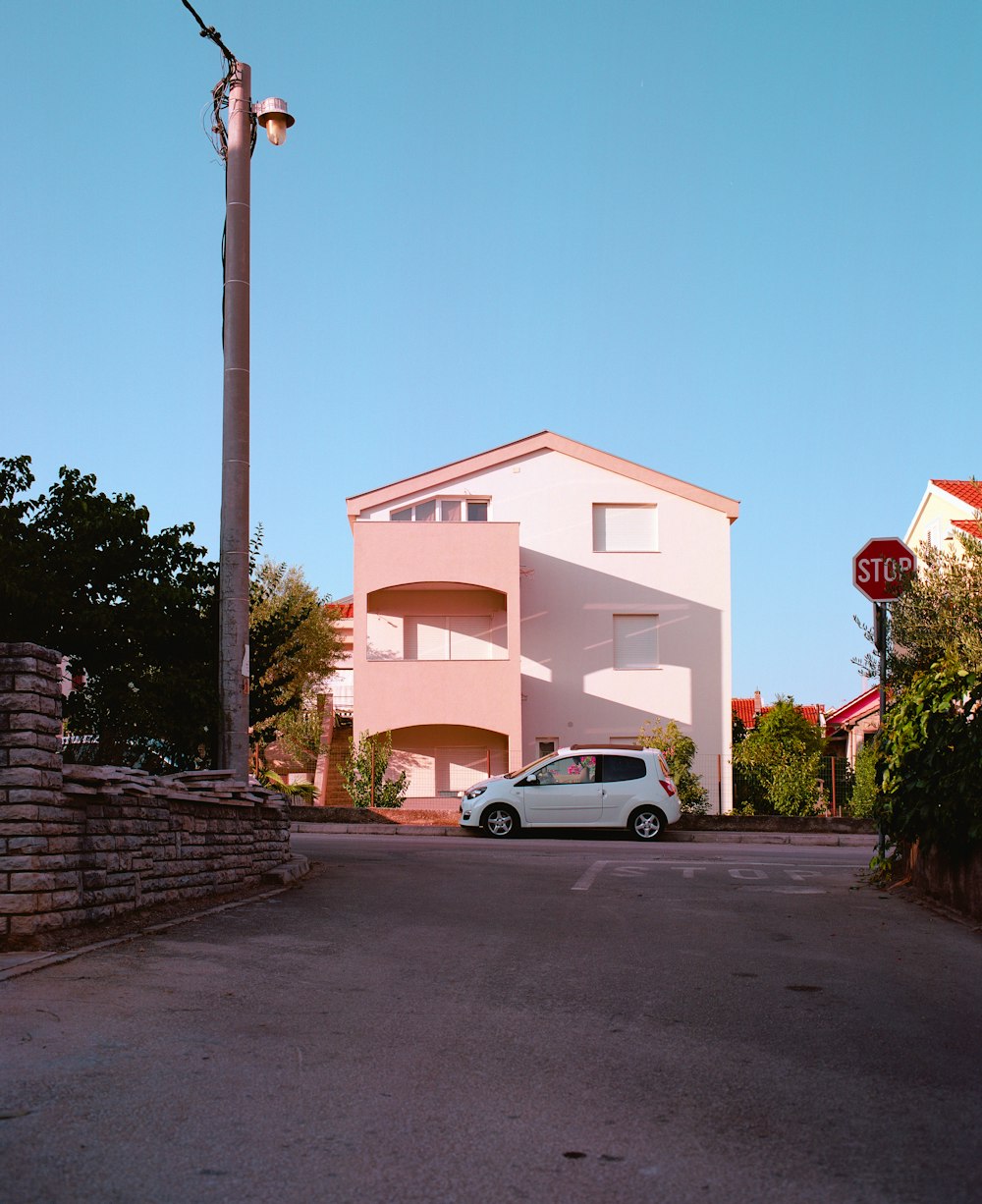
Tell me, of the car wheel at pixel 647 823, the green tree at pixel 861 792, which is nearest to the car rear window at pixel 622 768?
the car wheel at pixel 647 823

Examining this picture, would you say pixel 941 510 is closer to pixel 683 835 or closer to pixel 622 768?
pixel 683 835

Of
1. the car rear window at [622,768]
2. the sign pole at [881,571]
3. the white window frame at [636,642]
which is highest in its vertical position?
the white window frame at [636,642]

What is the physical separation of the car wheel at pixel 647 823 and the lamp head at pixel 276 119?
1457 cm

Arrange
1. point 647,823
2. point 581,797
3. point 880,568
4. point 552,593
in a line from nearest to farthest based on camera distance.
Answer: point 880,568 < point 581,797 < point 647,823 < point 552,593

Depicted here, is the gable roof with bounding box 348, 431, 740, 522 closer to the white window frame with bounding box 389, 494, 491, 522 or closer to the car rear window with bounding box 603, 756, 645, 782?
the white window frame with bounding box 389, 494, 491, 522

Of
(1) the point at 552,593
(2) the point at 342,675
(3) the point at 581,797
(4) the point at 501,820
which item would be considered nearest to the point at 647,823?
(3) the point at 581,797

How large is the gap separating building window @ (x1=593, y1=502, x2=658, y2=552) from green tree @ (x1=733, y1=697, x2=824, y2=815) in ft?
18.7

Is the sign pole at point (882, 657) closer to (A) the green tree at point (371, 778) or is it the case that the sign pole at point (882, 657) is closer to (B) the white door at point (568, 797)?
(B) the white door at point (568, 797)

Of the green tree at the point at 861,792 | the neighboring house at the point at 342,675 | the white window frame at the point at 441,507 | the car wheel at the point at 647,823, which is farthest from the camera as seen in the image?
the neighboring house at the point at 342,675

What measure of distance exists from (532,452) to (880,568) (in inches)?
940

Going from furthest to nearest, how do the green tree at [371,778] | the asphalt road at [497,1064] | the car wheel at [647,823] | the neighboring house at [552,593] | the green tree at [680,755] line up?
the neighboring house at [552,593], the green tree at [680,755], the green tree at [371,778], the car wheel at [647,823], the asphalt road at [497,1064]

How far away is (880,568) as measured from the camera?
13484 mm

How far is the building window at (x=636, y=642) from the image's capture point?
118 ft

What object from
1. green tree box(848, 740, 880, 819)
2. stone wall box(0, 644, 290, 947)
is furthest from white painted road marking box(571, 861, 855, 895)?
green tree box(848, 740, 880, 819)
